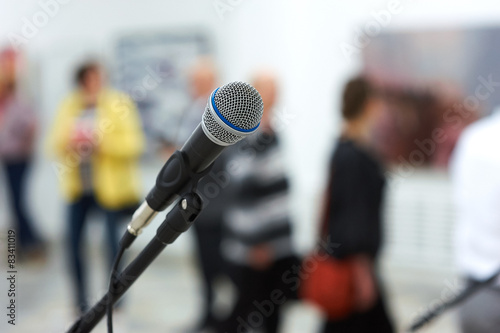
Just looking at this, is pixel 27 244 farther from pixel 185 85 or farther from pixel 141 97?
pixel 185 85

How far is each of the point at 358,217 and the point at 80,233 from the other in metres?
2.04

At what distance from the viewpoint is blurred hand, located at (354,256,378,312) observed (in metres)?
2.01

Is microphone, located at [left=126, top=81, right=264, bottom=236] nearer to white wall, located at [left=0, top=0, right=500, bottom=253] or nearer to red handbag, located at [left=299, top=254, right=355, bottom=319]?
red handbag, located at [left=299, top=254, right=355, bottom=319]

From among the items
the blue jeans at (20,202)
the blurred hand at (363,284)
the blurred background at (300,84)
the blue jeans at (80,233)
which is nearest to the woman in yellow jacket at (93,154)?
the blue jeans at (80,233)

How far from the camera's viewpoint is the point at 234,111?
29.6 inches

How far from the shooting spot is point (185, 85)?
171 inches

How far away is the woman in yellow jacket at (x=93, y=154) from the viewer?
125 inches

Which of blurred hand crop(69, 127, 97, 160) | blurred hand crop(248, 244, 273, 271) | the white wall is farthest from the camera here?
the white wall

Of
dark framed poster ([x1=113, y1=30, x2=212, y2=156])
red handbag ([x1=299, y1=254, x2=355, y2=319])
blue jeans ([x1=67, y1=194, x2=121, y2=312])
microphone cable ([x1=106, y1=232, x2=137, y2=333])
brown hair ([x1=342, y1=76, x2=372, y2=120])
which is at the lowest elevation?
blue jeans ([x1=67, y1=194, x2=121, y2=312])

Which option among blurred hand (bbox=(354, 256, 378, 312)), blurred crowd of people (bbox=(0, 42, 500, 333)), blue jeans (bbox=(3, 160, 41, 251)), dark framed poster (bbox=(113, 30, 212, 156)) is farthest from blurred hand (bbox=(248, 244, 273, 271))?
blue jeans (bbox=(3, 160, 41, 251))

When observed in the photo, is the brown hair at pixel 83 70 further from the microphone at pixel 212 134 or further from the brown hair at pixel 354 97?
the microphone at pixel 212 134

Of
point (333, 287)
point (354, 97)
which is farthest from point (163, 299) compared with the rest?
point (354, 97)

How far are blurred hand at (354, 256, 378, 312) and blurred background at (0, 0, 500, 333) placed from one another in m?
1.13

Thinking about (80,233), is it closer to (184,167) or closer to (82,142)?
(82,142)
